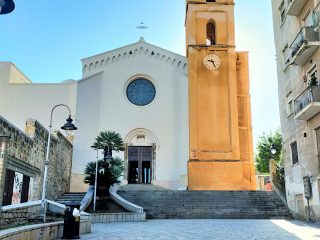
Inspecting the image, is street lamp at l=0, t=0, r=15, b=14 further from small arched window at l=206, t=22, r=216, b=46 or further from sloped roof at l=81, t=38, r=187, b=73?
small arched window at l=206, t=22, r=216, b=46

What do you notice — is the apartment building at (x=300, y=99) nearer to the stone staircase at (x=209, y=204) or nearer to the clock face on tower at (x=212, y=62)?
the stone staircase at (x=209, y=204)

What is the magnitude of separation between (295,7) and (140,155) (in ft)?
52.1

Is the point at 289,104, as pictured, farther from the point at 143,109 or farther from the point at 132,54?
the point at 132,54

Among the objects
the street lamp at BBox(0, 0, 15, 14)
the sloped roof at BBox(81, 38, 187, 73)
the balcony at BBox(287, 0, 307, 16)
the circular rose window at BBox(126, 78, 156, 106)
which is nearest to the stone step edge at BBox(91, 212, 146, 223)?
the balcony at BBox(287, 0, 307, 16)

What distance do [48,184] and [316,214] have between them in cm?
1271

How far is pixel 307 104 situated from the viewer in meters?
14.2

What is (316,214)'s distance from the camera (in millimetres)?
14391

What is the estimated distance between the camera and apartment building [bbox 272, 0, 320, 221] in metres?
14.2

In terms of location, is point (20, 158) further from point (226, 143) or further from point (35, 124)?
point (226, 143)

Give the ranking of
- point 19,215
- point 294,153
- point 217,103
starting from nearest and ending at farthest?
point 19,215
point 294,153
point 217,103

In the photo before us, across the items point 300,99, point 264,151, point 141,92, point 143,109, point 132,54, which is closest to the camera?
point 300,99

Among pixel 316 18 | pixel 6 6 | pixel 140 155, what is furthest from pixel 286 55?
pixel 6 6

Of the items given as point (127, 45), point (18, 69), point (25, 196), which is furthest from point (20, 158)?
point (18, 69)

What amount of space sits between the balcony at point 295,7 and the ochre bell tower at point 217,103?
1101cm
